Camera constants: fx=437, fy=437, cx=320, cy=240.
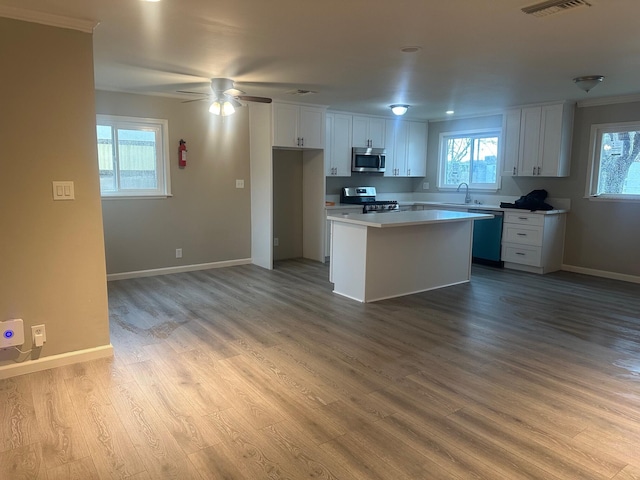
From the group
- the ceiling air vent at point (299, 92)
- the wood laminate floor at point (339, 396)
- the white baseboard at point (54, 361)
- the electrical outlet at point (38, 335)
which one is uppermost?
the ceiling air vent at point (299, 92)

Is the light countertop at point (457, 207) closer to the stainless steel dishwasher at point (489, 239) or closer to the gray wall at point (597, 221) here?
the stainless steel dishwasher at point (489, 239)

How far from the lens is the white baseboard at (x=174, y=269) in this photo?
5637 mm

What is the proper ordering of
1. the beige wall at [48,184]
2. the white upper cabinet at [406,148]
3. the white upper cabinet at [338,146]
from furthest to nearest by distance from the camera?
the white upper cabinet at [406,148]
the white upper cabinet at [338,146]
the beige wall at [48,184]

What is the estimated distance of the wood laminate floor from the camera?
211cm

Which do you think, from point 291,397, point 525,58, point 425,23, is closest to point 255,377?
point 291,397

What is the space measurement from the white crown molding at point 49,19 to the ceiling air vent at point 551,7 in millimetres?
2819

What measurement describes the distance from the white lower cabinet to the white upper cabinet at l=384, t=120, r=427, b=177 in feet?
7.12

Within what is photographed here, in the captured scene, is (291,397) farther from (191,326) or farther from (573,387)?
(573,387)

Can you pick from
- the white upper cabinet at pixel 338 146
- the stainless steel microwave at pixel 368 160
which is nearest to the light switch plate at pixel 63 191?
the white upper cabinet at pixel 338 146

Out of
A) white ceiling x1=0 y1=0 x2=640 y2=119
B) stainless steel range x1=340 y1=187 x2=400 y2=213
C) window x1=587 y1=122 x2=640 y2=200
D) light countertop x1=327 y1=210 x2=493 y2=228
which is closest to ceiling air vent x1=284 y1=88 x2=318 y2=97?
white ceiling x1=0 y1=0 x2=640 y2=119

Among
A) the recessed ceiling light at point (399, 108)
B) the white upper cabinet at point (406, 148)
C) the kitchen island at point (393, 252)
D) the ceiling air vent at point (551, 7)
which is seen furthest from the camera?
the white upper cabinet at point (406, 148)

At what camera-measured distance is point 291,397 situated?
107 inches

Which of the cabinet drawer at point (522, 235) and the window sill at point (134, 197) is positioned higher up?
the window sill at point (134, 197)

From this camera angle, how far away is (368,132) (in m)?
7.47
